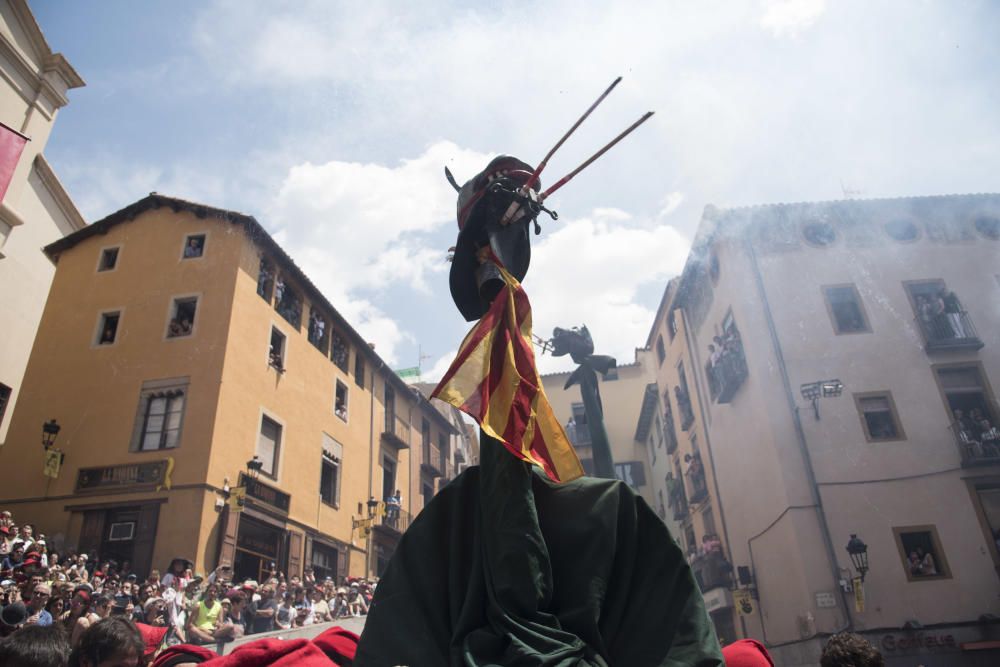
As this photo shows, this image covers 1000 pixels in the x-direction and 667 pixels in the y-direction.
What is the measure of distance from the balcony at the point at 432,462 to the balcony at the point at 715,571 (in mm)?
12858

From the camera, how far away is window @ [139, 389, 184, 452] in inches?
663

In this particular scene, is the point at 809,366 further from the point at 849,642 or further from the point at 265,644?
the point at 265,644

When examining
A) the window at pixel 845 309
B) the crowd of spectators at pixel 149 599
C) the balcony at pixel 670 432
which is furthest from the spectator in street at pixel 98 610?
the balcony at pixel 670 432

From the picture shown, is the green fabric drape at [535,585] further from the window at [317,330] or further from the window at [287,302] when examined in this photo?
the window at [317,330]

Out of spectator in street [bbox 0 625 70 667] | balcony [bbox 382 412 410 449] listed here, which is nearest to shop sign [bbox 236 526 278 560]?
balcony [bbox 382 412 410 449]

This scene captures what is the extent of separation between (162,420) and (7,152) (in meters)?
7.38

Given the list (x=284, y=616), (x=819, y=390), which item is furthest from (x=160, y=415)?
(x=819, y=390)

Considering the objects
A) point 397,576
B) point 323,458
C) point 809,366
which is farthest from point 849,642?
point 323,458

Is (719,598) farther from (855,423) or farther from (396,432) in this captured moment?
(396,432)

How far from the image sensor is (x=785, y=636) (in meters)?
18.3

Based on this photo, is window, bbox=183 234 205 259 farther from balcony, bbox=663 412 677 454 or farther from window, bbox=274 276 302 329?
balcony, bbox=663 412 677 454

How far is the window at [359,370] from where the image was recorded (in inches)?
1024

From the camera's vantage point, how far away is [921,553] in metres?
17.0

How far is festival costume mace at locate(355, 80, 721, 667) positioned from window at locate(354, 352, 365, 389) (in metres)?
23.9
